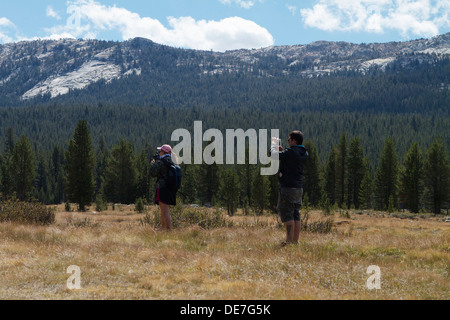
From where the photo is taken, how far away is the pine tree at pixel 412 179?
59.8 metres

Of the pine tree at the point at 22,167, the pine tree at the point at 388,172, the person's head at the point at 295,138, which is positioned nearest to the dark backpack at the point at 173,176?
the person's head at the point at 295,138

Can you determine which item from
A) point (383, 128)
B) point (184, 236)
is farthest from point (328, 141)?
point (184, 236)

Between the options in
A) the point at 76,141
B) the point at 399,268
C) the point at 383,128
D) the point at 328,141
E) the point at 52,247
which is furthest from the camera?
the point at 383,128

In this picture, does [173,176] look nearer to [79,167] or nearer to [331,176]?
[79,167]

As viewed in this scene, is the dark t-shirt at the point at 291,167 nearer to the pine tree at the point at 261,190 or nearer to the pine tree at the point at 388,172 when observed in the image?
the pine tree at the point at 261,190

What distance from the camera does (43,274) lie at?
6.21 m

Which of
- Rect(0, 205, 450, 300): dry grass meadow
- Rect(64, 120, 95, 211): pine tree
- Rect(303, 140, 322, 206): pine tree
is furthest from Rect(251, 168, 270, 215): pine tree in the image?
Rect(0, 205, 450, 300): dry grass meadow

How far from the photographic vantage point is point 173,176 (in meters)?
9.77

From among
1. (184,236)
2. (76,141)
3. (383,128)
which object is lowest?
(184,236)

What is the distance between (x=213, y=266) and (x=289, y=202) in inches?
93.4

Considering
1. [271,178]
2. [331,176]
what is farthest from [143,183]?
[331,176]

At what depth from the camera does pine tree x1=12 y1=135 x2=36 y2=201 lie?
56.9 m
